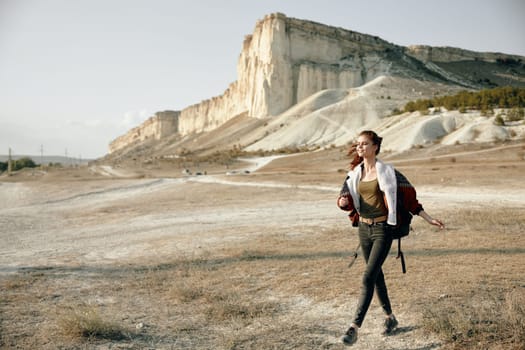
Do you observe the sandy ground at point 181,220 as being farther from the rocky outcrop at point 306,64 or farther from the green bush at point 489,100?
the rocky outcrop at point 306,64

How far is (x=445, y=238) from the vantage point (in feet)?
28.5

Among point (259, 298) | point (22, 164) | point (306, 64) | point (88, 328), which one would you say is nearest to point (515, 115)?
point (259, 298)

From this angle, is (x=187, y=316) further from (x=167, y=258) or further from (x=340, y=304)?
(x=167, y=258)

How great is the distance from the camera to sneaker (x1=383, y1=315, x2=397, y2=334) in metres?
4.28

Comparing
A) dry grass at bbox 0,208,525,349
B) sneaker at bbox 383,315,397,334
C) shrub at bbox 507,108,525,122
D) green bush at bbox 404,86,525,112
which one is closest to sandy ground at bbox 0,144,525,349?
sneaker at bbox 383,315,397,334

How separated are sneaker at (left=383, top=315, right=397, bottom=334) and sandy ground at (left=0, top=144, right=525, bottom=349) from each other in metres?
0.10

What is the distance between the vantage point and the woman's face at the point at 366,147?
4.31 m

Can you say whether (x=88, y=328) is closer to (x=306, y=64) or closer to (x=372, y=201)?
(x=372, y=201)

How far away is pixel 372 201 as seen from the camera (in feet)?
13.8

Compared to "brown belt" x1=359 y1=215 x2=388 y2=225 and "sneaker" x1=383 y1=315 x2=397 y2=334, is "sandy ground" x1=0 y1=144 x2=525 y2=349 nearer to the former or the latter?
"sneaker" x1=383 y1=315 x2=397 y2=334

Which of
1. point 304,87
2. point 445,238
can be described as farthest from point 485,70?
point 445,238

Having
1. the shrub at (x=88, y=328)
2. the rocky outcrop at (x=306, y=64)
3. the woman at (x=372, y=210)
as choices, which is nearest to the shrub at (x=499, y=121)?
the woman at (x=372, y=210)

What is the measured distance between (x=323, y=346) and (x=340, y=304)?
1120mm

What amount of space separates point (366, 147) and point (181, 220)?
1020cm
